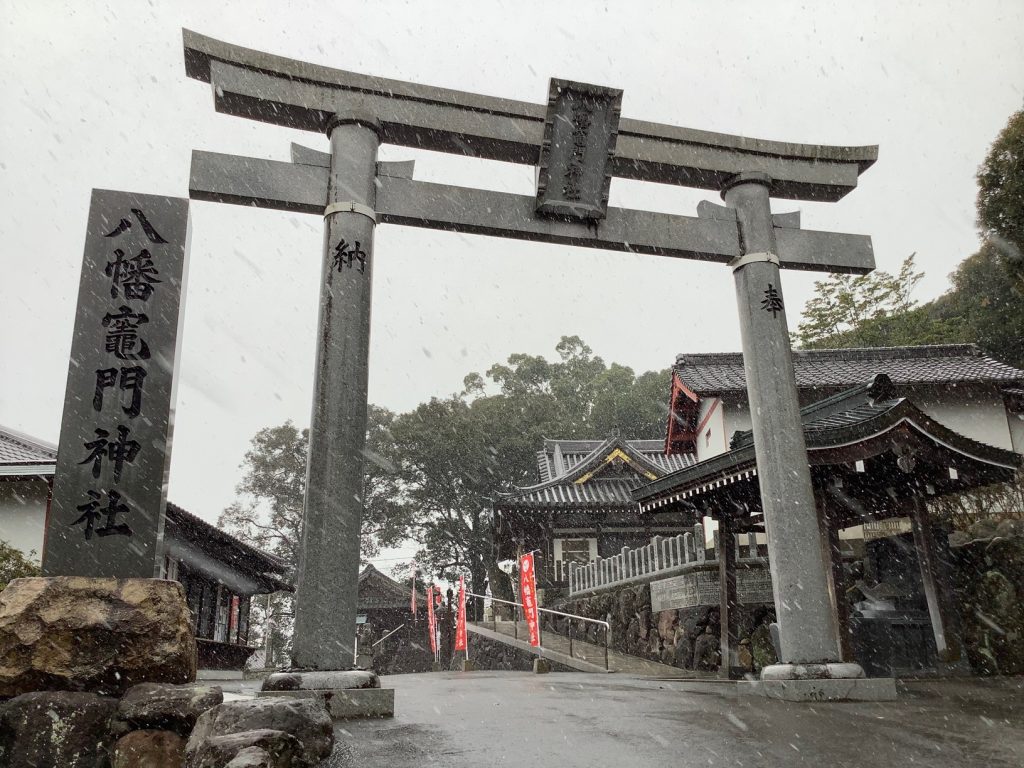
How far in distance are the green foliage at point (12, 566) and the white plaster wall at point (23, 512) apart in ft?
5.52

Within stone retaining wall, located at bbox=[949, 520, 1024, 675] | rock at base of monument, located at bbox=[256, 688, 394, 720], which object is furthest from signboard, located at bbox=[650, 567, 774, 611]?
rock at base of monument, located at bbox=[256, 688, 394, 720]

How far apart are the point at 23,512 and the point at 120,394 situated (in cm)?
1211

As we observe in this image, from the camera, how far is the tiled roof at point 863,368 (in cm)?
1900

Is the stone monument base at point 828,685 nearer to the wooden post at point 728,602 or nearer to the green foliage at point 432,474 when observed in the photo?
the wooden post at point 728,602

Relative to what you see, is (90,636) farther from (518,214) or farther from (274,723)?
(518,214)

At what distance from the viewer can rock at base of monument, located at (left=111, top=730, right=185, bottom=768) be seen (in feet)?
13.3

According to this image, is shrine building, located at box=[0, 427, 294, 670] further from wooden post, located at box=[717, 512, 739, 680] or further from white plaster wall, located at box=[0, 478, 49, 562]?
wooden post, located at box=[717, 512, 739, 680]

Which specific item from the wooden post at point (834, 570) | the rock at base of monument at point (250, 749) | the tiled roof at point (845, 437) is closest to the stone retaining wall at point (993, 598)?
the wooden post at point (834, 570)

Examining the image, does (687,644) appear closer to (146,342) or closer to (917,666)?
(917,666)

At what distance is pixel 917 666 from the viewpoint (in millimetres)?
11359

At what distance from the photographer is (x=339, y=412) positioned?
6488 mm

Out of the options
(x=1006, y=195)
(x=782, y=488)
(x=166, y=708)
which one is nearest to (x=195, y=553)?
(x=782, y=488)

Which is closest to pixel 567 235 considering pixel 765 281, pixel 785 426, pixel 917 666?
pixel 765 281

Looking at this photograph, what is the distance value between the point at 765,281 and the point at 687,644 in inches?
337
